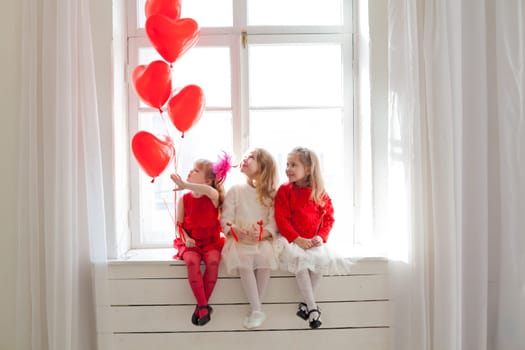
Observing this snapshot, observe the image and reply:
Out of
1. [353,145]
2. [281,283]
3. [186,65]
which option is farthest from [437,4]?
[281,283]

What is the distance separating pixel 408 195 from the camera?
1.98 meters

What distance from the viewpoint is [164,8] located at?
198cm

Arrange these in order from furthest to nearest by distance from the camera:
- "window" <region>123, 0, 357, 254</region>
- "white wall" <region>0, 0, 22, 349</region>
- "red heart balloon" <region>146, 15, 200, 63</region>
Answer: "window" <region>123, 0, 357, 254</region>
"white wall" <region>0, 0, 22, 349</region>
"red heart balloon" <region>146, 15, 200, 63</region>

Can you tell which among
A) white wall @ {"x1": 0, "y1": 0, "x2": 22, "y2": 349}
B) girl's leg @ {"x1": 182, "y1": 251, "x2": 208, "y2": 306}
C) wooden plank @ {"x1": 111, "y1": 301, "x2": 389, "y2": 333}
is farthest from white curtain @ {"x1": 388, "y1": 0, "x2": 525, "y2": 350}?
white wall @ {"x1": 0, "y1": 0, "x2": 22, "y2": 349}

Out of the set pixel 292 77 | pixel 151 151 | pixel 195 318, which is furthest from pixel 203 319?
pixel 292 77

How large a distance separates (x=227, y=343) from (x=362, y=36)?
1579 mm

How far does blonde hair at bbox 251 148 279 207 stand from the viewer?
2123mm

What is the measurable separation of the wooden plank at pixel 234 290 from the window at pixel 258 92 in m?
0.32

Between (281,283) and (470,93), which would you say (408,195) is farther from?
(281,283)

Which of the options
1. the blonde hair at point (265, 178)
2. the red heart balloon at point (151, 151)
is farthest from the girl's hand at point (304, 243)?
the red heart balloon at point (151, 151)

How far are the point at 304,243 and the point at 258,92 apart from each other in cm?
84

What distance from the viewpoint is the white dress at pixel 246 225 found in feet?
6.56

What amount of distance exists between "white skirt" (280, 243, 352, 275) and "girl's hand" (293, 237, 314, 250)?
0.5 inches

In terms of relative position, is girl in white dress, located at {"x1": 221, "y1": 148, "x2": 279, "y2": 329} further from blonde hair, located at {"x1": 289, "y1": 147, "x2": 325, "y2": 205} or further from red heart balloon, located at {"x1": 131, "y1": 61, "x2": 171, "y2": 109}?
red heart balloon, located at {"x1": 131, "y1": 61, "x2": 171, "y2": 109}
